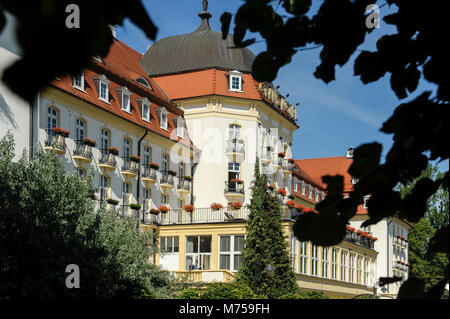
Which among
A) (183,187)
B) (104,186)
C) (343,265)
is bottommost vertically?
(343,265)

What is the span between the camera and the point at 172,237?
113ft

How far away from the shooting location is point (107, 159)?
31219mm

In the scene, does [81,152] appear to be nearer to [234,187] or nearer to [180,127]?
[180,127]

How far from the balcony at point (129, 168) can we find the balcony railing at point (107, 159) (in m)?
0.99

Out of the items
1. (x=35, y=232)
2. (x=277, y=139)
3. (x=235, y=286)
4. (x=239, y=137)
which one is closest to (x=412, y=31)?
(x=35, y=232)

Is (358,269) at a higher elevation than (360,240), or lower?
lower

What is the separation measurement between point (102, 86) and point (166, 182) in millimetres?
6975

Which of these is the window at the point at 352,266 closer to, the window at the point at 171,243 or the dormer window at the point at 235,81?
the window at the point at 171,243

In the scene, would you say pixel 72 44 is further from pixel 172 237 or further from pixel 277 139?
pixel 277 139

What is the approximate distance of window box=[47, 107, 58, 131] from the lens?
2789cm

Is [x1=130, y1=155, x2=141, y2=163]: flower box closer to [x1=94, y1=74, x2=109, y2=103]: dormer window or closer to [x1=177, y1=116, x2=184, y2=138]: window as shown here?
[x1=94, y1=74, x2=109, y2=103]: dormer window

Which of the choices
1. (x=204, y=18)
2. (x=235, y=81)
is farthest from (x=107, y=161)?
(x=204, y=18)

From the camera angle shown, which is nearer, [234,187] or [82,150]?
[82,150]

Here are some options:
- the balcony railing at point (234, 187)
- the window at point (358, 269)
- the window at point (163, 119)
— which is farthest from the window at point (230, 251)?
the window at point (358, 269)
